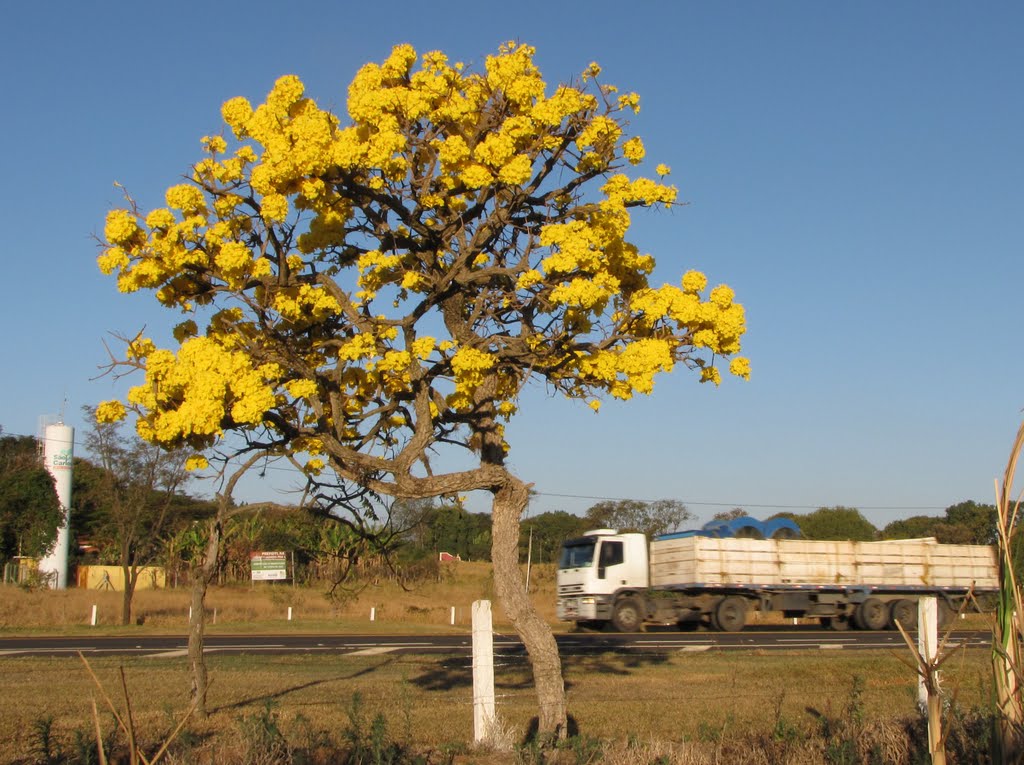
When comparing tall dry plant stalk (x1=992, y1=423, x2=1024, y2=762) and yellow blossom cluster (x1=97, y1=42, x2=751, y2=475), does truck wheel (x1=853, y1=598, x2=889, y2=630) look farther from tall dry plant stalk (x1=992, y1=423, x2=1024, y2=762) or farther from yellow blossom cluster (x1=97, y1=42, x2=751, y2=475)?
tall dry plant stalk (x1=992, y1=423, x2=1024, y2=762)

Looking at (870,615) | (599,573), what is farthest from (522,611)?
(870,615)

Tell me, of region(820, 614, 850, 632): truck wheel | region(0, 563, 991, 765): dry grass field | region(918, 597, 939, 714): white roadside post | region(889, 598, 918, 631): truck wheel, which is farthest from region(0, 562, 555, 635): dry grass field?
region(918, 597, 939, 714): white roadside post

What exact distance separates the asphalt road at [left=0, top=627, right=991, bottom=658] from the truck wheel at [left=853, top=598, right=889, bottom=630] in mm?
2491

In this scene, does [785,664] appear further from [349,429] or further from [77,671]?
[77,671]

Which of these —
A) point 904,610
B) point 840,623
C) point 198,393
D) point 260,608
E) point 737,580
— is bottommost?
point 840,623

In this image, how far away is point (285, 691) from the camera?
1443 centimetres

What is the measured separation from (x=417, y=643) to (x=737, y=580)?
33.9 ft

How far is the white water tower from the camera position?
48.1 metres

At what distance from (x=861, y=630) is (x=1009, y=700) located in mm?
30865

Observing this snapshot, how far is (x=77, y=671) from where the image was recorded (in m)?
16.8

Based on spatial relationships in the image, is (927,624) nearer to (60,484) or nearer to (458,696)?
(458,696)

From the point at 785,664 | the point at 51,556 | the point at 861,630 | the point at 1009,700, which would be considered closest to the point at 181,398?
the point at 1009,700

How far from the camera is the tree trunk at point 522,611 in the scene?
937cm

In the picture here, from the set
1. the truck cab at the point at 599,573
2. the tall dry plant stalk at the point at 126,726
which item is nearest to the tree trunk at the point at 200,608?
the tall dry plant stalk at the point at 126,726
